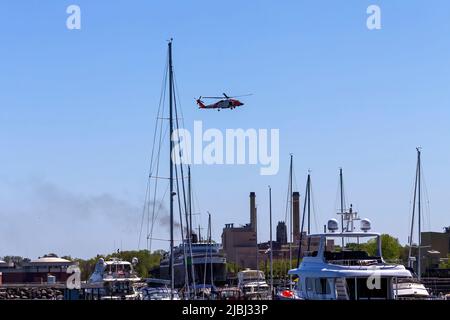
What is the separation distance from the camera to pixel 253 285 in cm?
8588

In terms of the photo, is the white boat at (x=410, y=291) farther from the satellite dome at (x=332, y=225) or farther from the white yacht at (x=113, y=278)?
the white yacht at (x=113, y=278)

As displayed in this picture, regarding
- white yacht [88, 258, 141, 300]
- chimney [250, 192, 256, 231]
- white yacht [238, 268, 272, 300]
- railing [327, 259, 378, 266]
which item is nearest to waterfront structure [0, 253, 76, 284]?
chimney [250, 192, 256, 231]

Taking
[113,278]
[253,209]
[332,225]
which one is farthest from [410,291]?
[253,209]

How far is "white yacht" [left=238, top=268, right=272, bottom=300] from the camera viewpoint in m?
74.4

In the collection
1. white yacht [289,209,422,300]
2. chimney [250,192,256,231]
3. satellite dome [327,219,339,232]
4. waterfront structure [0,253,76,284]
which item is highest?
chimney [250,192,256,231]

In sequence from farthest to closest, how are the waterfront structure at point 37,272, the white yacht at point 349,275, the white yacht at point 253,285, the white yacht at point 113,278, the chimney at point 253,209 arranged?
the chimney at point 253,209, the waterfront structure at point 37,272, the white yacht at point 113,278, the white yacht at point 253,285, the white yacht at point 349,275

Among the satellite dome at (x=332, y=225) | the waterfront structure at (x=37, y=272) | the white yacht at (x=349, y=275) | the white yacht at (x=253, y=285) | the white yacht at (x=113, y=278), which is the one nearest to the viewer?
the white yacht at (x=349, y=275)

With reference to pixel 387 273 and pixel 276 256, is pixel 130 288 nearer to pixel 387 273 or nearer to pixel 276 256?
pixel 387 273

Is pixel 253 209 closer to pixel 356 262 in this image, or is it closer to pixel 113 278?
pixel 113 278

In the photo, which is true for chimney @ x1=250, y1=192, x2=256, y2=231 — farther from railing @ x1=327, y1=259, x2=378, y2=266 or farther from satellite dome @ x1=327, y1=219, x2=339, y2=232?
railing @ x1=327, y1=259, x2=378, y2=266

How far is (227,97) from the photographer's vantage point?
7962 cm

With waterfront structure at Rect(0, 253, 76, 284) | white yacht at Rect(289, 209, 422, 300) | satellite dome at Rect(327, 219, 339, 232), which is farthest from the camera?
waterfront structure at Rect(0, 253, 76, 284)

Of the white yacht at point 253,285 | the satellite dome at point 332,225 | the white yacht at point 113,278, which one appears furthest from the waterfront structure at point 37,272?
the satellite dome at point 332,225

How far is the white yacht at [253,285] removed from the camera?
74.4 meters
